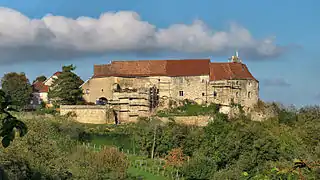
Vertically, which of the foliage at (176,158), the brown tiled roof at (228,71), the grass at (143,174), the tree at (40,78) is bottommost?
the grass at (143,174)

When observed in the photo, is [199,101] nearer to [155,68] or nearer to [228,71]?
[228,71]

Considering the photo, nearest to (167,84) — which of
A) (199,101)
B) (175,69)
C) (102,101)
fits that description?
(175,69)

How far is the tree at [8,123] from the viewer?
12.4 feet

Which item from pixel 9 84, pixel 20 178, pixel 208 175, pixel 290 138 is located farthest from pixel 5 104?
pixel 9 84

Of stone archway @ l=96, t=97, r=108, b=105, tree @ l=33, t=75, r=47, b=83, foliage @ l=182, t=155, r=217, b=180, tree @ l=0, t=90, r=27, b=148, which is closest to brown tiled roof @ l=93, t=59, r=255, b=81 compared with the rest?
stone archway @ l=96, t=97, r=108, b=105

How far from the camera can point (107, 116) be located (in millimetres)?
52562

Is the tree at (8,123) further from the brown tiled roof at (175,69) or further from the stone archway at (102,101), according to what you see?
the stone archway at (102,101)

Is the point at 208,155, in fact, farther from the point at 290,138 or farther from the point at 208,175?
the point at 290,138

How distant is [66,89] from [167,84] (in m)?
10.4

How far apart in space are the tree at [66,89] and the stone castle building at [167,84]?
1.32 meters

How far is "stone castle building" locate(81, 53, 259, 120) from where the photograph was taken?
52500mm

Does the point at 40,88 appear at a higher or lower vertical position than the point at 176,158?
higher

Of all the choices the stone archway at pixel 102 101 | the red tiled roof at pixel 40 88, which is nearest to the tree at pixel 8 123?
the stone archway at pixel 102 101

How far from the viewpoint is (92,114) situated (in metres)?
52.8
